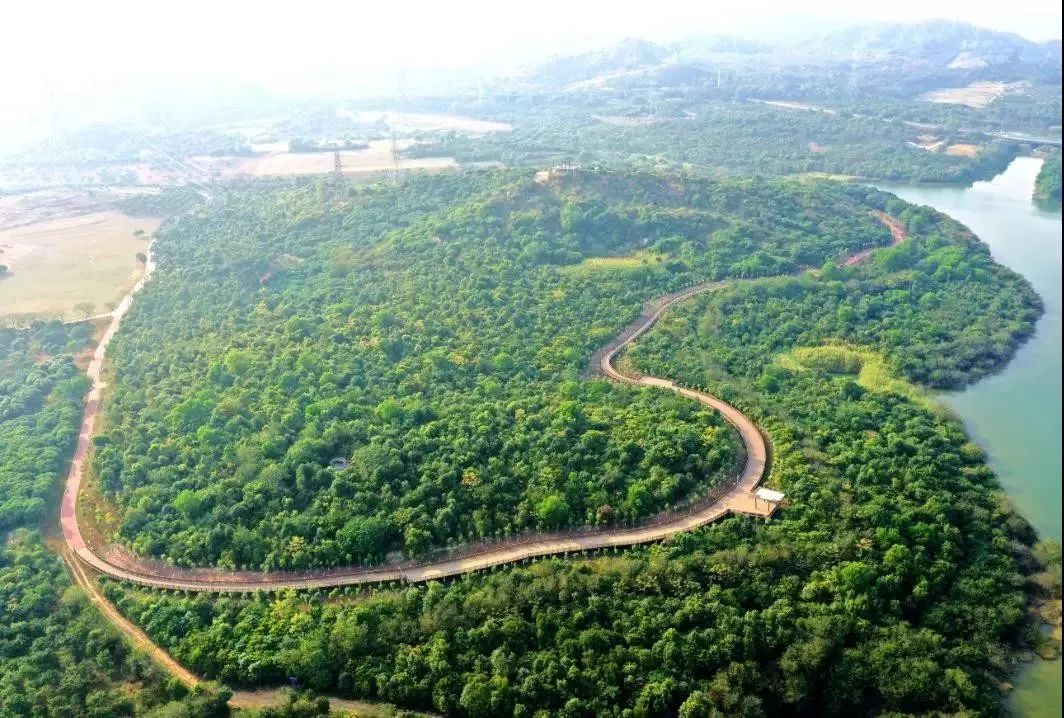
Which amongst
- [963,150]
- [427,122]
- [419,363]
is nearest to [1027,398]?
[419,363]

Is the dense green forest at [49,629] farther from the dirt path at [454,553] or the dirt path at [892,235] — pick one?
the dirt path at [892,235]

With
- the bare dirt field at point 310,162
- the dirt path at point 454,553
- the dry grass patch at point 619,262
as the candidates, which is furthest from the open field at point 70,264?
the dry grass patch at point 619,262

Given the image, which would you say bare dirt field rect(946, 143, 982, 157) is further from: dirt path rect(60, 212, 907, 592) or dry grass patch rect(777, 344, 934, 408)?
dirt path rect(60, 212, 907, 592)

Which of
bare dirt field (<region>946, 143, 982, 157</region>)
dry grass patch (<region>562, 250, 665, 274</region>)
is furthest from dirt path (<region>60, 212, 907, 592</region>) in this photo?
bare dirt field (<region>946, 143, 982, 157</region>)

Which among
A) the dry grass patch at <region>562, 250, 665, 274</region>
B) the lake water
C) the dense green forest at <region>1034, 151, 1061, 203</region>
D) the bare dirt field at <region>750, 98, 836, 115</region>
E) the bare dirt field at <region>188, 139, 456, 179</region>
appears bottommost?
the lake water

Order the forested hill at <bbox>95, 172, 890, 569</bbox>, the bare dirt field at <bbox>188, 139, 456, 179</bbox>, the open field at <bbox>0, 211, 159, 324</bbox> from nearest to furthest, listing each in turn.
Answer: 1. the forested hill at <bbox>95, 172, 890, 569</bbox>
2. the open field at <bbox>0, 211, 159, 324</bbox>
3. the bare dirt field at <bbox>188, 139, 456, 179</bbox>

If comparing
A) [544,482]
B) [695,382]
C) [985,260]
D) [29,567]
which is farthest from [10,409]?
[985,260]

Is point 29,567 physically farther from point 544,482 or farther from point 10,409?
Answer: point 544,482
